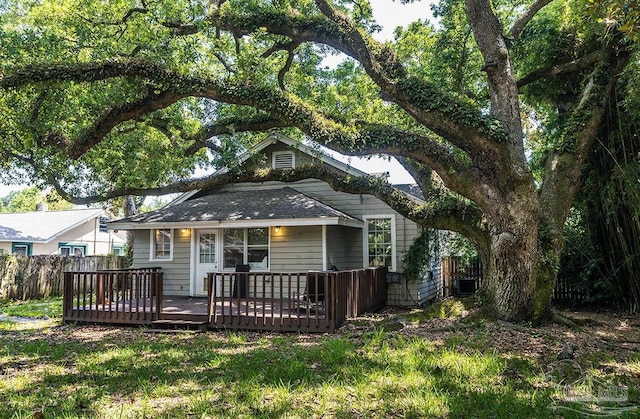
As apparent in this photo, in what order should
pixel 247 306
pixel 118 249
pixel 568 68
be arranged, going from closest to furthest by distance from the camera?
pixel 247 306 → pixel 568 68 → pixel 118 249

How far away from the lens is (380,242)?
1214cm

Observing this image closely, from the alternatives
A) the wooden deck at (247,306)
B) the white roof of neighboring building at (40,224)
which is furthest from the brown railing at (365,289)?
the white roof of neighboring building at (40,224)

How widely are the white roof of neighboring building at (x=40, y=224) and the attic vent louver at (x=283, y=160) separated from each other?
15.6 meters

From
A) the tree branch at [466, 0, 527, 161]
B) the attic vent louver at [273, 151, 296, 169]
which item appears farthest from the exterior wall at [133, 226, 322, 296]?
the tree branch at [466, 0, 527, 161]

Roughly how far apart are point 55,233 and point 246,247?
54.6 feet

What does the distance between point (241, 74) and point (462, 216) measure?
18.8 ft

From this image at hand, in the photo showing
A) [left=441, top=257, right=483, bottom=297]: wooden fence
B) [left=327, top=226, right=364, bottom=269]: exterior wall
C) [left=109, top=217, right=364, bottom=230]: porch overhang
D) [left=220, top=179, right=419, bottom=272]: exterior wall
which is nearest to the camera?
[left=109, top=217, right=364, bottom=230]: porch overhang

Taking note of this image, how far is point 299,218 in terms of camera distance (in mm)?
10469

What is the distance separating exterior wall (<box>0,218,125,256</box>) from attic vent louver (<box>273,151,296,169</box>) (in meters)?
16.4

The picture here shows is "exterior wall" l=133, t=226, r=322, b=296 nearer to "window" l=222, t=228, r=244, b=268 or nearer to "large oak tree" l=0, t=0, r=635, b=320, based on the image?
"window" l=222, t=228, r=244, b=268

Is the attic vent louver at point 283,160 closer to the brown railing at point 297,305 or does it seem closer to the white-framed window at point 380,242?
the white-framed window at point 380,242

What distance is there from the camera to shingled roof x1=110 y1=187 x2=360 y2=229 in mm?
10758

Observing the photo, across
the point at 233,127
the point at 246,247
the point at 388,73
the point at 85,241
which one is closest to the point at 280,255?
the point at 246,247

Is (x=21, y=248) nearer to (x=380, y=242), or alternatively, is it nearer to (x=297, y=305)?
(x=380, y=242)
